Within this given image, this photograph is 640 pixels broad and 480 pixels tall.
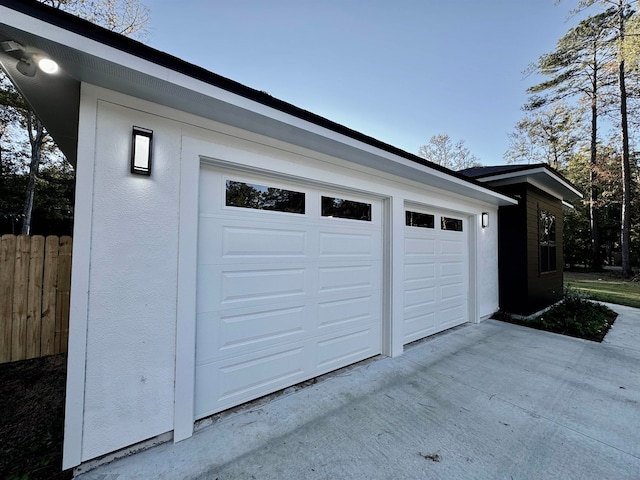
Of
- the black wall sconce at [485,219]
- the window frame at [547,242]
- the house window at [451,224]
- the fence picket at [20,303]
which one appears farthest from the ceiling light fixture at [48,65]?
the window frame at [547,242]

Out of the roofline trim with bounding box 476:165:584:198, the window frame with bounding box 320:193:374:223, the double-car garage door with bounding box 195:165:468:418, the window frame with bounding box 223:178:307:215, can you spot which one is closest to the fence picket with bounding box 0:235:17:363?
the double-car garage door with bounding box 195:165:468:418

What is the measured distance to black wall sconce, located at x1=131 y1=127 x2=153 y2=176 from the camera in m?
2.07

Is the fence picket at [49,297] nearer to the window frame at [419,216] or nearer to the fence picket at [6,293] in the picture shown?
the fence picket at [6,293]

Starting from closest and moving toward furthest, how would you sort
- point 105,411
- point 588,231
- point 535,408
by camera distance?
point 105,411, point 535,408, point 588,231

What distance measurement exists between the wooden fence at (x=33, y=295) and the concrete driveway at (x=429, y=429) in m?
2.46

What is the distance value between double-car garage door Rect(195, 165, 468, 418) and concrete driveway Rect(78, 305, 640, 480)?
262 mm

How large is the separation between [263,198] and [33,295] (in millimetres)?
3184

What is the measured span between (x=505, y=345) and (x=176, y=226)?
202 inches

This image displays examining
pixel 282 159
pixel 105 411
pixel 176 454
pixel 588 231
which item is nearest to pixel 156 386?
pixel 105 411

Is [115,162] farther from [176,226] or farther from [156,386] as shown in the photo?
[156,386]

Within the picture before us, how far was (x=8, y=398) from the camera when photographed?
2750 millimetres

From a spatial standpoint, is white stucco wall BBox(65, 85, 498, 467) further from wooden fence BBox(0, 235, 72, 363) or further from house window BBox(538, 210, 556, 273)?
house window BBox(538, 210, 556, 273)

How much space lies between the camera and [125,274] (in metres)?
2.04

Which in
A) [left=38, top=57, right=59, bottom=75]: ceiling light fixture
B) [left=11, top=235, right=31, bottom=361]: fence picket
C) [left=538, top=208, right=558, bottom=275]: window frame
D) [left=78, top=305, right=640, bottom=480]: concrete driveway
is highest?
[left=38, top=57, right=59, bottom=75]: ceiling light fixture
